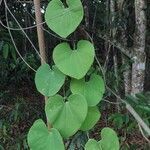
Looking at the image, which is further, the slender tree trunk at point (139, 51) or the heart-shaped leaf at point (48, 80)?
the slender tree trunk at point (139, 51)

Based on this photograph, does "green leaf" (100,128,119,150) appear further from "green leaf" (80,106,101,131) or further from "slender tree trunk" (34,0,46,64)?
"slender tree trunk" (34,0,46,64)

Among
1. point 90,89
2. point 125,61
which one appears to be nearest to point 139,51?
point 125,61

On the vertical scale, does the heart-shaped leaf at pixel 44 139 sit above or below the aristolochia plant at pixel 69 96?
below

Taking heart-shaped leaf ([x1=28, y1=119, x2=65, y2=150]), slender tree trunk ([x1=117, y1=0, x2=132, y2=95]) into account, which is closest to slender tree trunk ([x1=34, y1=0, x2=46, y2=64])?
heart-shaped leaf ([x1=28, y1=119, x2=65, y2=150])

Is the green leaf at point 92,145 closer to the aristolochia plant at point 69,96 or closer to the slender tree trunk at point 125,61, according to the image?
the aristolochia plant at point 69,96

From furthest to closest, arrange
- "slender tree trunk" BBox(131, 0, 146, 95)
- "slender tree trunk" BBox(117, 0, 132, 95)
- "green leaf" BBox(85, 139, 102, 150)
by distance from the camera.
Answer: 1. "slender tree trunk" BBox(117, 0, 132, 95)
2. "slender tree trunk" BBox(131, 0, 146, 95)
3. "green leaf" BBox(85, 139, 102, 150)

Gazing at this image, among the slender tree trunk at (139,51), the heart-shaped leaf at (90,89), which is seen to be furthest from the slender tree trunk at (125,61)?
the heart-shaped leaf at (90,89)
